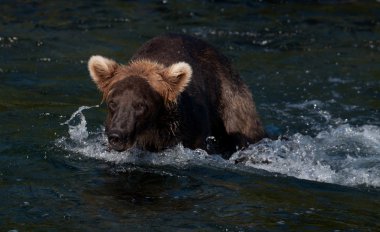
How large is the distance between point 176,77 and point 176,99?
0.24m

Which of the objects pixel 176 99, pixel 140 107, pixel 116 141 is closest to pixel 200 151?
pixel 176 99

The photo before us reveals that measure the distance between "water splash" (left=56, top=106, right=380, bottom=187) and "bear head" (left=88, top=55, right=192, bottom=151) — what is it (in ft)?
1.19

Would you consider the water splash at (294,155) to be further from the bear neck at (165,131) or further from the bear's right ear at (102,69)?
the bear's right ear at (102,69)

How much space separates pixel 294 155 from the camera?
11.1m

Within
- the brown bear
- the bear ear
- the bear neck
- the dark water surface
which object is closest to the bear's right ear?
the brown bear

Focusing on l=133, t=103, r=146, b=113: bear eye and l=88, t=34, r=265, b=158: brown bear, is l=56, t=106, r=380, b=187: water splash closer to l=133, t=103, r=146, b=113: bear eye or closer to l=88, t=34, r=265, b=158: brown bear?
l=88, t=34, r=265, b=158: brown bear

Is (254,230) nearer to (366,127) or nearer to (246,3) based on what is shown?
(366,127)

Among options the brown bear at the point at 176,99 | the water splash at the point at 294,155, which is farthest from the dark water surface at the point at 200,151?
the brown bear at the point at 176,99

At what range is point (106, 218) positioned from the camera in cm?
830

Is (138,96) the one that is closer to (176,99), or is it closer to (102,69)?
(176,99)

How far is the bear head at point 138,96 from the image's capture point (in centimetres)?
929

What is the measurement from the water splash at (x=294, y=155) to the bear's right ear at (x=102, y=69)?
747 millimetres

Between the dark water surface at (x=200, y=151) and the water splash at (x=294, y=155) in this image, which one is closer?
the dark water surface at (x=200, y=151)

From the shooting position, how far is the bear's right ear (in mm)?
9836
